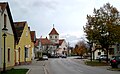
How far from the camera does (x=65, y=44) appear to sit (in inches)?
6506

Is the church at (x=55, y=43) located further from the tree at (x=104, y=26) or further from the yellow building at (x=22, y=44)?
the tree at (x=104, y=26)

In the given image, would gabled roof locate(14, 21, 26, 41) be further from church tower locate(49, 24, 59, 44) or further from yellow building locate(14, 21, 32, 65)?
church tower locate(49, 24, 59, 44)

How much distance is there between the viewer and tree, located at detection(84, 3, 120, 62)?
51906 millimetres

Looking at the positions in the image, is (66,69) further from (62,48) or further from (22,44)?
(62,48)

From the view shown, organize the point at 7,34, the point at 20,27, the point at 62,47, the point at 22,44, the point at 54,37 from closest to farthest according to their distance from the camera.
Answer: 1. the point at 7,34
2. the point at 22,44
3. the point at 20,27
4. the point at 54,37
5. the point at 62,47

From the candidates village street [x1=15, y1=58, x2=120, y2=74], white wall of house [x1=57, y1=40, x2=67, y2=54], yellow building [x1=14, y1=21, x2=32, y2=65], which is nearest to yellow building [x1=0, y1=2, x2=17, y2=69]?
village street [x1=15, y1=58, x2=120, y2=74]

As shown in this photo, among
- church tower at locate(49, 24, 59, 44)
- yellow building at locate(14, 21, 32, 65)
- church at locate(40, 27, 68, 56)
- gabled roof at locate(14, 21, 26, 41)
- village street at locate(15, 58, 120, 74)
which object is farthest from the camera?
church tower at locate(49, 24, 59, 44)

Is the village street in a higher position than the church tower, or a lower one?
lower

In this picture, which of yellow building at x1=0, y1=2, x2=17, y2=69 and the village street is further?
the village street

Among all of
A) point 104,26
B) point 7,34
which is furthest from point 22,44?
point 7,34

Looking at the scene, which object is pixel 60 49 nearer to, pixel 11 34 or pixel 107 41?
pixel 107 41

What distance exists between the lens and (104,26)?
52250 millimetres

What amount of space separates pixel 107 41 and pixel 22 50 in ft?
47.9

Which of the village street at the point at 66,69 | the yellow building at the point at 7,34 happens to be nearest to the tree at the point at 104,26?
the village street at the point at 66,69
